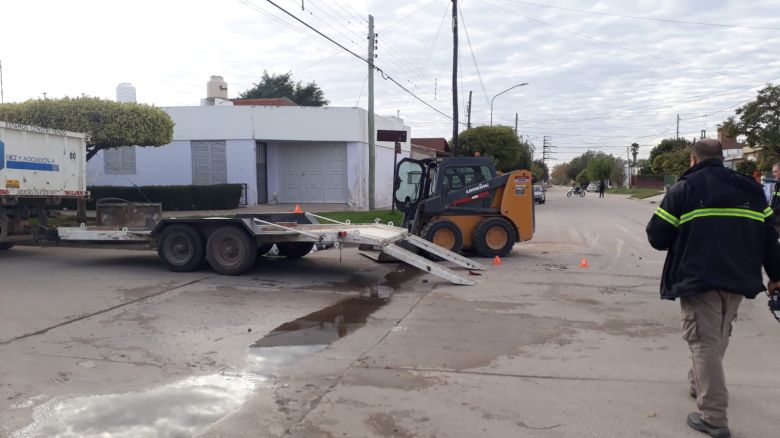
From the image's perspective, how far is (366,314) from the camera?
7863 millimetres

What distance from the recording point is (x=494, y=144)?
3941 cm

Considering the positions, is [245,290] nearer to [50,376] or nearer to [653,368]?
[50,376]

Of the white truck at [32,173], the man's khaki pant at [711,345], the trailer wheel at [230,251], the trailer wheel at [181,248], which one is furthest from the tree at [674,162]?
the man's khaki pant at [711,345]

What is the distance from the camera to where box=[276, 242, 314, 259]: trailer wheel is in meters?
12.3

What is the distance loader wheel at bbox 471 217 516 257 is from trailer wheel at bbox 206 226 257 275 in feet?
16.0

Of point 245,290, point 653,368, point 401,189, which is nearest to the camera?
point 653,368

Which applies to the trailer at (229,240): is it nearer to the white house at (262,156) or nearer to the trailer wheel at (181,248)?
the trailer wheel at (181,248)

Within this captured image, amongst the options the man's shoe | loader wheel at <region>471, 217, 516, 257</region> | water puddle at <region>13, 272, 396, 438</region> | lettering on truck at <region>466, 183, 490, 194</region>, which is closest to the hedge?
lettering on truck at <region>466, 183, 490, 194</region>

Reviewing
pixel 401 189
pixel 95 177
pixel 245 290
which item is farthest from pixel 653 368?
pixel 95 177

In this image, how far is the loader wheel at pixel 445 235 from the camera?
13109 millimetres

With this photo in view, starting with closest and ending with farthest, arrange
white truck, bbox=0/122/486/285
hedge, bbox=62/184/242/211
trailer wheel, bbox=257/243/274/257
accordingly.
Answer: white truck, bbox=0/122/486/285, trailer wheel, bbox=257/243/274/257, hedge, bbox=62/184/242/211

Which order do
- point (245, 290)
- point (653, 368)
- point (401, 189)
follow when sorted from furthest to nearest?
1. point (401, 189)
2. point (245, 290)
3. point (653, 368)

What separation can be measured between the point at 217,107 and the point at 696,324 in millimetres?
24398

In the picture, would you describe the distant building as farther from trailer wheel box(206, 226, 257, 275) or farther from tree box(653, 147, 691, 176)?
tree box(653, 147, 691, 176)
